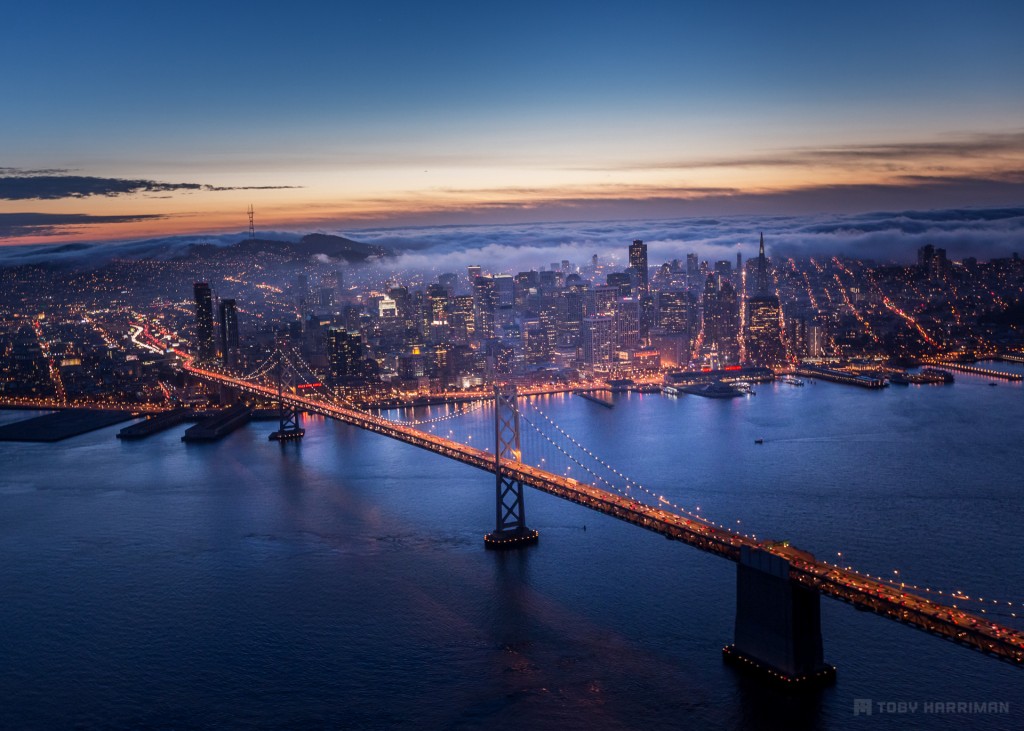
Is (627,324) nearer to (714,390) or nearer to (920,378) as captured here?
(714,390)

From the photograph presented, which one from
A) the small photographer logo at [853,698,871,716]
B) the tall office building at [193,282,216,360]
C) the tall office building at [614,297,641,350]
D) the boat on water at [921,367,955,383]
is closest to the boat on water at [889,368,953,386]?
the boat on water at [921,367,955,383]

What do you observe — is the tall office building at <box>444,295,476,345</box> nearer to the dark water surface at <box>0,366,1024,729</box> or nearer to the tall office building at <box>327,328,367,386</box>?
the tall office building at <box>327,328,367,386</box>

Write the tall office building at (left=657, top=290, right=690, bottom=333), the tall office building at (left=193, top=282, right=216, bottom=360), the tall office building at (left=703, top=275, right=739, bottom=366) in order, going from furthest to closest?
the tall office building at (left=657, top=290, right=690, bottom=333)
the tall office building at (left=703, top=275, right=739, bottom=366)
the tall office building at (left=193, top=282, right=216, bottom=360)

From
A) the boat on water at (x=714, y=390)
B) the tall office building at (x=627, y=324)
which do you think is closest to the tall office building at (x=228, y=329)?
the tall office building at (x=627, y=324)

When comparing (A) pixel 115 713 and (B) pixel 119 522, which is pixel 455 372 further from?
(A) pixel 115 713

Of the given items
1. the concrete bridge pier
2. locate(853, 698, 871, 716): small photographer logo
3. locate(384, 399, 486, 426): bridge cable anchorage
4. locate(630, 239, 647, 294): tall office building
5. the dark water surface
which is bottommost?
locate(384, 399, 486, 426): bridge cable anchorage

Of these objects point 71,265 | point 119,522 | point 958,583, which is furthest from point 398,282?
point 958,583

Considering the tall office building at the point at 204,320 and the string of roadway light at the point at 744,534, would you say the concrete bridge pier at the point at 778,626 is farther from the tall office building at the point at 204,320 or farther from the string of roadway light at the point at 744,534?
the tall office building at the point at 204,320

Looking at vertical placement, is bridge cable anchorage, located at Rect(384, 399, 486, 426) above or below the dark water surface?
below
